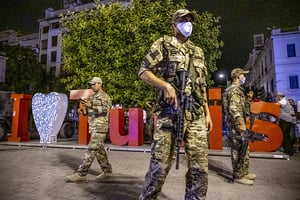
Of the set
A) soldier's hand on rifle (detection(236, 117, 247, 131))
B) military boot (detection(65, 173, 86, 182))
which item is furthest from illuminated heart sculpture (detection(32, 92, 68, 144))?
soldier's hand on rifle (detection(236, 117, 247, 131))

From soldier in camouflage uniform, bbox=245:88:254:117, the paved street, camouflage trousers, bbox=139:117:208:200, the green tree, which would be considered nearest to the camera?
camouflage trousers, bbox=139:117:208:200

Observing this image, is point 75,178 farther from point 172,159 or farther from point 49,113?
point 49,113

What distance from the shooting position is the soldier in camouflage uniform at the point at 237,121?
16.4 feet

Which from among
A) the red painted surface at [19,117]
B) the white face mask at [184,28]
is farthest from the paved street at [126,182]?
the red painted surface at [19,117]

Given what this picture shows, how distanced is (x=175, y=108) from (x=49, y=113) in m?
10.5

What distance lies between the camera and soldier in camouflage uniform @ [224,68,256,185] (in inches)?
197

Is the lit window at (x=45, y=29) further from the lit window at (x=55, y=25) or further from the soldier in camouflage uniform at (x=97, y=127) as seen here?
the soldier in camouflage uniform at (x=97, y=127)

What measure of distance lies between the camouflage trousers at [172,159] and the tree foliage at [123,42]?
933cm

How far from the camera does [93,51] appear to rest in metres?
13.4

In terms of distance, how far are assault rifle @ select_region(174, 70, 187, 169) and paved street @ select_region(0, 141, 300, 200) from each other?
1781 millimetres

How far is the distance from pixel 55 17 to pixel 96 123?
50026 millimetres

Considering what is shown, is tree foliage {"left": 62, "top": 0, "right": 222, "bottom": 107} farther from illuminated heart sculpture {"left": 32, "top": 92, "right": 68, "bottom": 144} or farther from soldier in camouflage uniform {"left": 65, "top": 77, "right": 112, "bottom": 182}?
soldier in camouflage uniform {"left": 65, "top": 77, "right": 112, "bottom": 182}

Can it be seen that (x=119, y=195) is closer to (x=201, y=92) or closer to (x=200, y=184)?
(x=200, y=184)

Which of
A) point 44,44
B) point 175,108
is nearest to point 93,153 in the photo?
point 175,108
